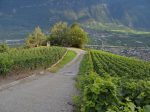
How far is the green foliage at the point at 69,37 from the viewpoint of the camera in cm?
9388

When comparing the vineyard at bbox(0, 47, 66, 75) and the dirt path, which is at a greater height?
the vineyard at bbox(0, 47, 66, 75)

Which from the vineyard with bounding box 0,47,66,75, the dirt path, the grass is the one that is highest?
the vineyard with bounding box 0,47,66,75

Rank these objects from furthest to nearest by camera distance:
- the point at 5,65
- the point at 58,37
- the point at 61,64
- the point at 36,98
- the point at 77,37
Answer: the point at 58,37 < the point at 77,37 < the point at 61,64 < the point at 5,65 < the point at 36,98

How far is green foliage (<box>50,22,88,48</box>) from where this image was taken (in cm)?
9388

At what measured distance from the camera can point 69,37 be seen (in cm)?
9494

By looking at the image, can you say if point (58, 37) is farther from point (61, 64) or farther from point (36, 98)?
point (36, 98)

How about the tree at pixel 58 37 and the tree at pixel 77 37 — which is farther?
the tree at pixel 58 37

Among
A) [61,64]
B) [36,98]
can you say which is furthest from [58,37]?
[36,98]

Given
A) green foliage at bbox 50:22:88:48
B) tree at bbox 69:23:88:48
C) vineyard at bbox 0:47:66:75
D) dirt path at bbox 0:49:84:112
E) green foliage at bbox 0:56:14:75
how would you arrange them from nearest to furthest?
dirt path at bbox 0:49:84:112, green foliage at bbox 0:56:14:75, vineyard at bbox 0:47:66:75, tree at bbox 69:23:88:48, green foliage at bbox 50:22:88:48

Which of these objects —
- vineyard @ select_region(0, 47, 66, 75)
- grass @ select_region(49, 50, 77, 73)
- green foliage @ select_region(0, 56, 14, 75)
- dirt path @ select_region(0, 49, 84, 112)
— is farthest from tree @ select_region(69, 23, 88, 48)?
dirt path @ select_region(0, 49, 84, 112)

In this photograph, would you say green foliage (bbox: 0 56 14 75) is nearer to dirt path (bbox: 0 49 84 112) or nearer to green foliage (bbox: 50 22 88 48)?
dirt path (bbox: 0 49 84 112)

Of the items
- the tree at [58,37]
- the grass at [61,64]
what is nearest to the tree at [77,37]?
the tree at [58,37]

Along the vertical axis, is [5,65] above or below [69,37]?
above

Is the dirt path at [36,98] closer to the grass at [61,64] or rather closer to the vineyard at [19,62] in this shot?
the vineyard at [19,62]
